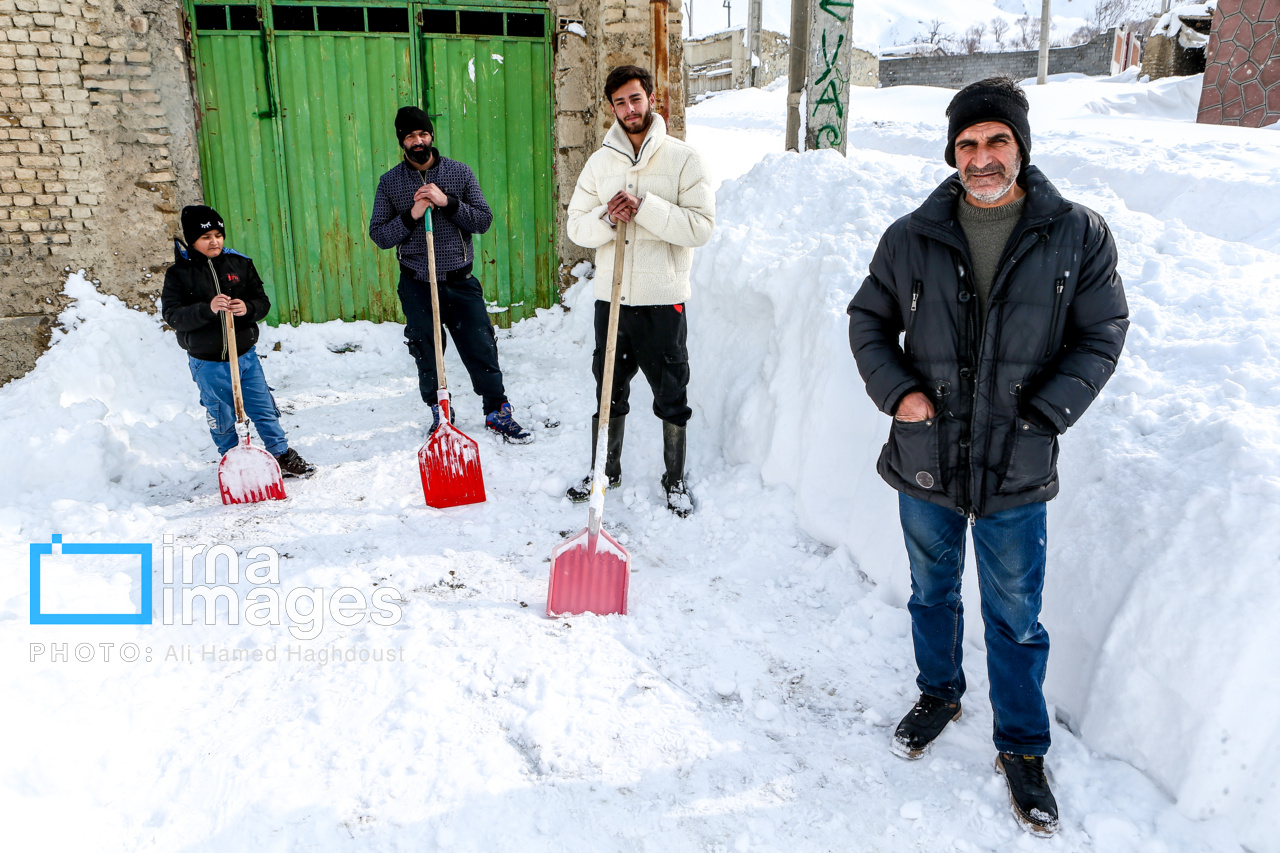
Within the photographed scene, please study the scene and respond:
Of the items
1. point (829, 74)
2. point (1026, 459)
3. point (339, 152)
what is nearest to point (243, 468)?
point (339, 152)

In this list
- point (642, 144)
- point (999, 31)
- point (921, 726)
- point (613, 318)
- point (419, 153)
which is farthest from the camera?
point (999, 31)

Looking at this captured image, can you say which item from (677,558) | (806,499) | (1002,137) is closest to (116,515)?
(677,558)

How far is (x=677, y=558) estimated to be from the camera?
3.71 meters

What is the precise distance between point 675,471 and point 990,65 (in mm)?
32630

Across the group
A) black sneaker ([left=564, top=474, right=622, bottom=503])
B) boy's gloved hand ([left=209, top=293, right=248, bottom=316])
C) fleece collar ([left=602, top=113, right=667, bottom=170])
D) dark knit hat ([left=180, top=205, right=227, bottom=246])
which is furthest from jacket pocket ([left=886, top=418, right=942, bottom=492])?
dark knit hat ([left=180, top=205, right=227, bottom=246])

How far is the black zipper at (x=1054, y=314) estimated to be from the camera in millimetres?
2023

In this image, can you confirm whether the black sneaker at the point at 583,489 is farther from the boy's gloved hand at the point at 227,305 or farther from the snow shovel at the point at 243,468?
the boy's gloved hand at the point at 227,305

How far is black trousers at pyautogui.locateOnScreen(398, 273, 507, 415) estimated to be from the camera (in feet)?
15.6

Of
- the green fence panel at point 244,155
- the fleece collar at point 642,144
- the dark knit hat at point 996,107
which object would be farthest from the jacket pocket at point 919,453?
the green fence panel at point 244,155

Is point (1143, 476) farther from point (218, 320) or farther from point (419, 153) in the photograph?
point (218, 320)

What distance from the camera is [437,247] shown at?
4.64m

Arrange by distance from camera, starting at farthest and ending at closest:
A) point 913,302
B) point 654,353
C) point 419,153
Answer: point 419,153, point 654,353, point 913,302

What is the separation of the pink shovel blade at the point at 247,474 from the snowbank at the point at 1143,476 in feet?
8.00

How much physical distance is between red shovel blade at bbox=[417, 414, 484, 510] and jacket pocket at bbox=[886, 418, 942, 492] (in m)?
2.41
